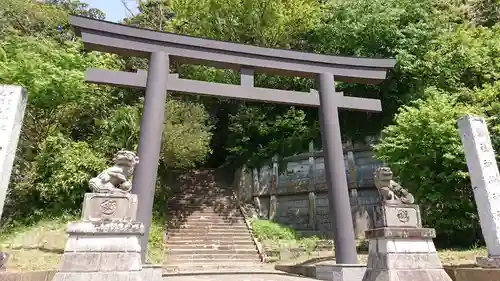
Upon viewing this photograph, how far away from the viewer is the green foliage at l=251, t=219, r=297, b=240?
14820mm

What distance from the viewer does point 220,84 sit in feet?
31.3

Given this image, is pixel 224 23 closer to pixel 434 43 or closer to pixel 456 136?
pixel 434 43

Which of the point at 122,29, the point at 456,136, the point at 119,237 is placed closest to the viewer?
the point at 119,237

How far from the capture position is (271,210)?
1680 cm

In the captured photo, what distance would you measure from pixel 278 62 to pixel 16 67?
31.7ft

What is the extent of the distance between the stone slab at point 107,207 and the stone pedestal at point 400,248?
400cm

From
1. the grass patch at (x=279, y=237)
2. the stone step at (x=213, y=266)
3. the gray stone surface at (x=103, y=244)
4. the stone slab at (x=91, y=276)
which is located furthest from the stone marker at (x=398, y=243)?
the grass patch at (x=279, y=237)

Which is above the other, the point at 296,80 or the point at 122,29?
the point at 296,80

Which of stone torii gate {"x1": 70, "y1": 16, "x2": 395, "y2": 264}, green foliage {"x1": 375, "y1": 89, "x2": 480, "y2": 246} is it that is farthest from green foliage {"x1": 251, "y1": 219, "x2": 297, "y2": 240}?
stone torii gate {"x1": 70, "y1": 16, "x2": 395, "y2": 264}

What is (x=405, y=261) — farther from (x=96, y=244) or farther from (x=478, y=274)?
(x=96, y=244)

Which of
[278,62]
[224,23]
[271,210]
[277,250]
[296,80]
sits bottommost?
[277,250]

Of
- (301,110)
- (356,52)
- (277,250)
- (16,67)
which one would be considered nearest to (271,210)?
(277,250)

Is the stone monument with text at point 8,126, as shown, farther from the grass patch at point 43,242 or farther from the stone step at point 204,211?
the stone step at point 204,211

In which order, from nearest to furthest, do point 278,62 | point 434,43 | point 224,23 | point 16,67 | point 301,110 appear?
point 278,62 < point 16,67 < point 434,43 < point 301,110 < point 224,23
